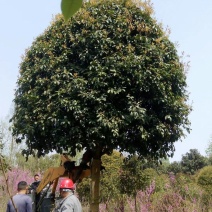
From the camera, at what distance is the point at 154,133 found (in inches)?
364

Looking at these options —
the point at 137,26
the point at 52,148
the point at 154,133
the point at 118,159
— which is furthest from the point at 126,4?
the point at 118,159

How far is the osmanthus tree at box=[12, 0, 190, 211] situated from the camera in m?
8.62

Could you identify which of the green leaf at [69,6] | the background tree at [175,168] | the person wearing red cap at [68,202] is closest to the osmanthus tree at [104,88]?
the person wearing red cap at [68,202]

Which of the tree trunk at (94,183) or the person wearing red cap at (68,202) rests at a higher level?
the tree trunk at (94,183)

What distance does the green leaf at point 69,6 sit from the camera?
0.50 m

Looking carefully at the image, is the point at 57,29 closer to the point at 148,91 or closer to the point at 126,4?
the point at 126,4

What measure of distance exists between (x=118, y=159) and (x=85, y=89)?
17.9 feet

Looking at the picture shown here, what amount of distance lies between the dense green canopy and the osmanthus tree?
0.07 ft

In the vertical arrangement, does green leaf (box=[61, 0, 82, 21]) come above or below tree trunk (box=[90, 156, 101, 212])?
below

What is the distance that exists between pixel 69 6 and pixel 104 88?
8.23 m

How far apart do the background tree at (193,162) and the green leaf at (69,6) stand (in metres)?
33.1

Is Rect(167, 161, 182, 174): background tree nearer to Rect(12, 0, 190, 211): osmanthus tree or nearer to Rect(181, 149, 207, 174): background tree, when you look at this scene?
Rect(181, 149, 207, 174): background tree

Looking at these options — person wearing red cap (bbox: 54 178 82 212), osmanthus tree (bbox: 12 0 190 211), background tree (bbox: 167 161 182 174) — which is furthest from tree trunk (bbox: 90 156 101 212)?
background tree (bbox: 167 161 182 174)

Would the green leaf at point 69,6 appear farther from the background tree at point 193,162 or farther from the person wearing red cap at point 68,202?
the background tree at point 193,162
